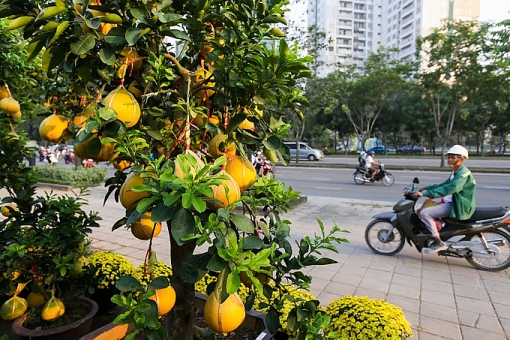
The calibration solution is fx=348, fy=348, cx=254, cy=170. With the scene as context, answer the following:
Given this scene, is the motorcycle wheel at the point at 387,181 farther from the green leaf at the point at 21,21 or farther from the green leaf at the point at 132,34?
the green leaf at the point at 21,21

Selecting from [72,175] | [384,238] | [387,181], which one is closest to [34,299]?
[384,238]

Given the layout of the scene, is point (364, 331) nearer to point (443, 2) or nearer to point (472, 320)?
point (472, 320)

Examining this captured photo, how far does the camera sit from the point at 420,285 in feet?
12.2

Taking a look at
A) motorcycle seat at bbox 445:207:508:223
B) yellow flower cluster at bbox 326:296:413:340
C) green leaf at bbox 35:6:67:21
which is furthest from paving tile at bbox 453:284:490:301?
green leaf at bbox 35:6:67:21

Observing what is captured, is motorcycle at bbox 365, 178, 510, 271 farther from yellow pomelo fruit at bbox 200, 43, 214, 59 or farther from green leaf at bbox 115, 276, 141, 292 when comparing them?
green leaf at bbox 115, 276, 141, 292

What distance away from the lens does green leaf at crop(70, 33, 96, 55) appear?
1012mm

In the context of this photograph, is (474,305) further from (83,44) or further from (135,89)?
(83,44)

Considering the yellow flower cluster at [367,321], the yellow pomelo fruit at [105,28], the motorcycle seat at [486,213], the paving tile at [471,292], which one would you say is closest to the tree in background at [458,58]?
the motorcycle seat at [486,213]

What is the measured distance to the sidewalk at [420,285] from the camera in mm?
2889

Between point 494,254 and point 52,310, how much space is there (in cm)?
449

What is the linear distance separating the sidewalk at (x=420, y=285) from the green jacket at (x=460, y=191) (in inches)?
28.3

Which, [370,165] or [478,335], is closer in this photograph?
[478,335]

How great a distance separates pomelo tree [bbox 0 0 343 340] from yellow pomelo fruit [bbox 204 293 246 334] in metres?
0.11

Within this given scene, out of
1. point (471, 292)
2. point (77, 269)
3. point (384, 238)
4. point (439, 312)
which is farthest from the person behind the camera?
point (384, 238)
